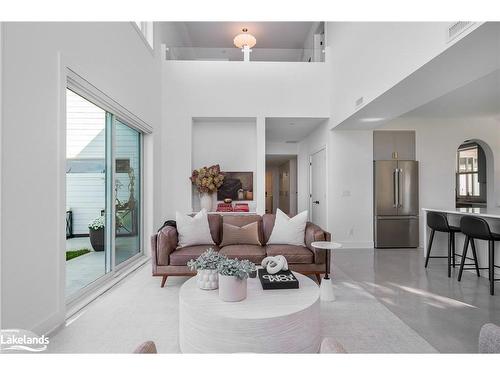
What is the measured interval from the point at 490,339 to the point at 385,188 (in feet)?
15.9

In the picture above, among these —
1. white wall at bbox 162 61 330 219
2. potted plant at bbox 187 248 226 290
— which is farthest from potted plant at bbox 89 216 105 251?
white wall at bbox 162 61 330 219

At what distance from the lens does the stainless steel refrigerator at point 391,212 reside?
18.9 feet

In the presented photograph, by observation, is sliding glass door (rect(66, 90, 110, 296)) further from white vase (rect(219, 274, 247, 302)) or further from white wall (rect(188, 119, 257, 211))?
white wall (rect(188, 119, 257, 211))

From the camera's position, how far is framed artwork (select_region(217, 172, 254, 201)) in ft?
19.2

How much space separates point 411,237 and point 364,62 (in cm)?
359

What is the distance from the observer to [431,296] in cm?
317

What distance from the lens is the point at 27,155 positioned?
2125mm

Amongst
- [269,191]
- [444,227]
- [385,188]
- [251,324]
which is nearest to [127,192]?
[251,324]

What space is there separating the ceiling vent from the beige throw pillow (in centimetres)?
284

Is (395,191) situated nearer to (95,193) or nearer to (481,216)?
(481,216)

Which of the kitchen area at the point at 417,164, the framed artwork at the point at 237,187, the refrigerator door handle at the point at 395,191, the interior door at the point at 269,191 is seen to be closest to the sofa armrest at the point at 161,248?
the framed artwork at the point at 237,187

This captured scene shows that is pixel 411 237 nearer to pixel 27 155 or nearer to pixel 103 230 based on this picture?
pixel 103 230

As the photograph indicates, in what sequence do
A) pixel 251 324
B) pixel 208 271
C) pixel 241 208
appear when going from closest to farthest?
pixel 251 324 < pixel 208 271 < pixel 241 208

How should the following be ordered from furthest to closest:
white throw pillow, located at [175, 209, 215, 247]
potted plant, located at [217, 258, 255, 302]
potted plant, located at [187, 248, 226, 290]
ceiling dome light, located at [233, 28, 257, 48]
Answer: ceiling dome light, located at [233, 28, 257, 48] → white throw pillow, located at [175, 209, 215, 247] → potted plant, located at [187, 248, 226, 290] → potted plant, located at [217, 258, 255, 302]
